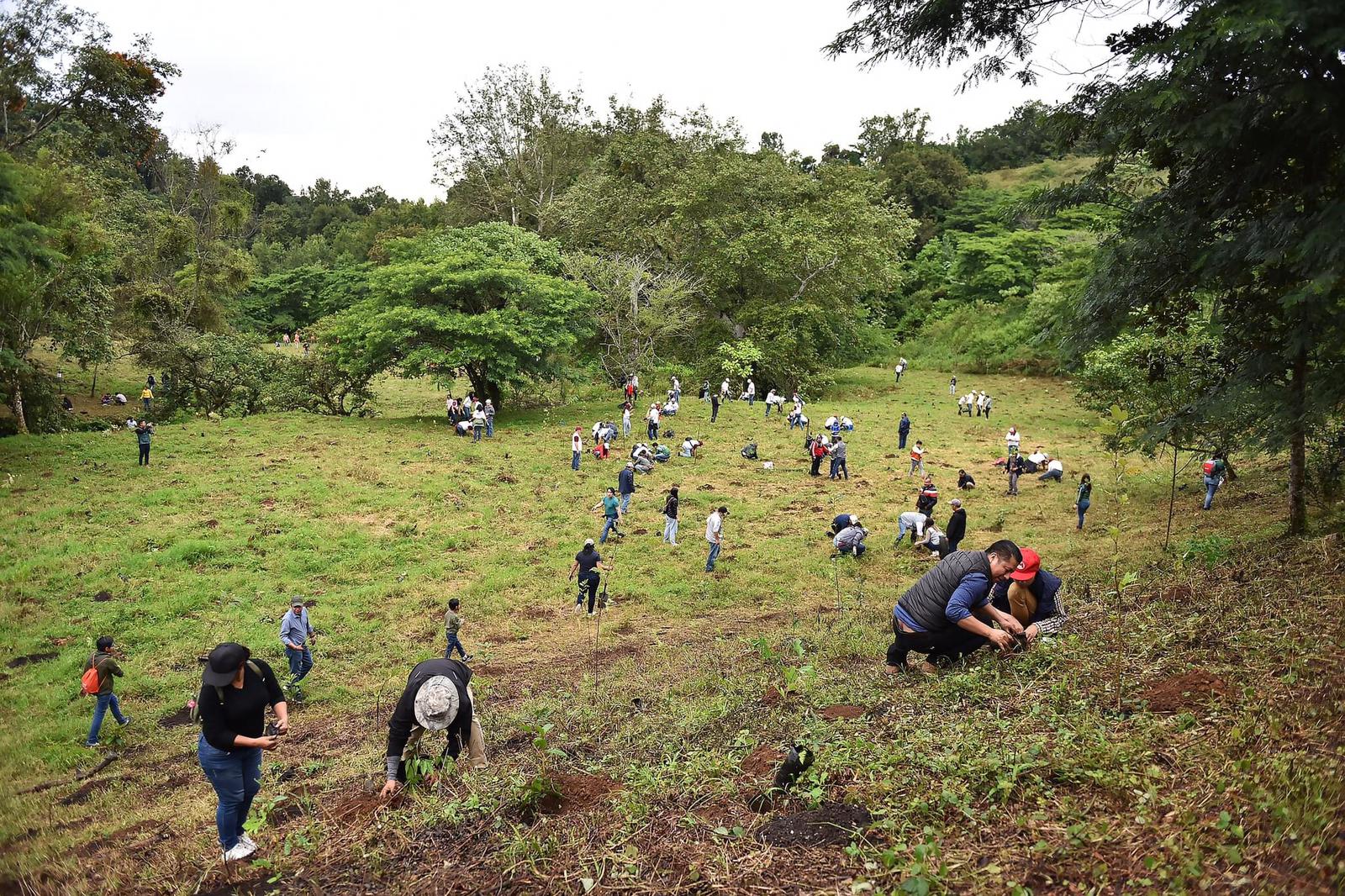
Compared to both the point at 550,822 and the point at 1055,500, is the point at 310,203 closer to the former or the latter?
the point at 1055,500

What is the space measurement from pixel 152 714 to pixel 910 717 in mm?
8915

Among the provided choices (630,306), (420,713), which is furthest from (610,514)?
(630,306)

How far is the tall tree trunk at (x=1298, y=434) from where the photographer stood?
301 inches

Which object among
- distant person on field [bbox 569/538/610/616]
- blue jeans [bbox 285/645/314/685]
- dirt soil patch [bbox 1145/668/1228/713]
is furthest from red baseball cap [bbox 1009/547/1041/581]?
blue jeans [bbox 285/645/314/685]

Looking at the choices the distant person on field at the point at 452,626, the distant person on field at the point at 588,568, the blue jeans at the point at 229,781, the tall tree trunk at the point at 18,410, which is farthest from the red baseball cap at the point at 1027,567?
the tall tree trunk at the point at 18,410

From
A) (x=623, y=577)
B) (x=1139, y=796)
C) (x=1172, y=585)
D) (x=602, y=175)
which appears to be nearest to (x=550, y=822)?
(x=1139, y=796)

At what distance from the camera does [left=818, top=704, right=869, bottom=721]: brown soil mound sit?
17.9ft

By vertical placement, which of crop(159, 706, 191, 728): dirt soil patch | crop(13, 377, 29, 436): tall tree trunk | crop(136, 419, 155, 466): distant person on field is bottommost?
crop(159, 706, 191, 728): dirt soil patch

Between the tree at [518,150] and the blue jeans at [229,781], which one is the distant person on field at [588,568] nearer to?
the blue jeans at [229,781]

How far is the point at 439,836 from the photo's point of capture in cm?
424

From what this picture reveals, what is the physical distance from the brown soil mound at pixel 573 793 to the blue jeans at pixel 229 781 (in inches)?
71.8

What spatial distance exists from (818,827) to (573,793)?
158cm

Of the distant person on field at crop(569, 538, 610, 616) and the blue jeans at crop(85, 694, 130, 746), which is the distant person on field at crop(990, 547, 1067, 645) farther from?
the blue jeans at crop(85, 694, 130, 746)

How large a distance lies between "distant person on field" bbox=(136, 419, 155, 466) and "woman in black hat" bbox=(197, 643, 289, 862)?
17683mm
